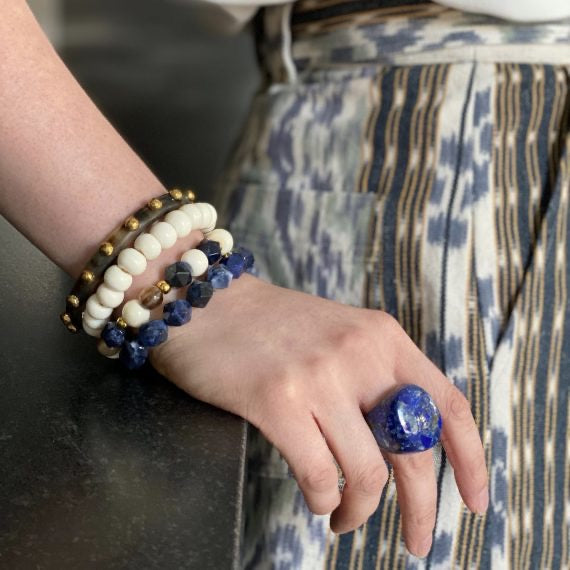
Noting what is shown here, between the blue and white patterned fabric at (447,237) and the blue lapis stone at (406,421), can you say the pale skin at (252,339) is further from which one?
the blue and white patterned fabric at (447,237)

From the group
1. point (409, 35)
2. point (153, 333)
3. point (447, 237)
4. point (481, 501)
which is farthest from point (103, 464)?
point (409, 35)

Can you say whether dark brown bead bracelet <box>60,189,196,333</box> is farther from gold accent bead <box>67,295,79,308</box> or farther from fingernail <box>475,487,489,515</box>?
fingernail <box>475,487,489,515</box>

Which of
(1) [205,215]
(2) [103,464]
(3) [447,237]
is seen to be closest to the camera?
(2) [103,464]

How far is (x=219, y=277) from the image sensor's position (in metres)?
0.49

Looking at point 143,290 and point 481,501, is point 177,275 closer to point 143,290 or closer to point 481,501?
point 143,290

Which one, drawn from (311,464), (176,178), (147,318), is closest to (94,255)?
(147,318)

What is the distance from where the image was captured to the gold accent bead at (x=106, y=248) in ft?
1.53

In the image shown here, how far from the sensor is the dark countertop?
1.12 feet

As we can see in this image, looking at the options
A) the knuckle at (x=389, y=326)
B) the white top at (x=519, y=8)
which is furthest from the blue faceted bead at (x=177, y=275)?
the white top at (x=519, y=8)

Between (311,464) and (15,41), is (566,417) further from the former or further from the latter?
(15,41)

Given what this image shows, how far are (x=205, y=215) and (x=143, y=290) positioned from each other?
6 centimetres

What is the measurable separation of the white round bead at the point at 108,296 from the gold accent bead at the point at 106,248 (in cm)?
2

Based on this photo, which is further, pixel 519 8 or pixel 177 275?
pixel 519 8

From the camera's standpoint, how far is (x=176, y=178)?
124 cm
